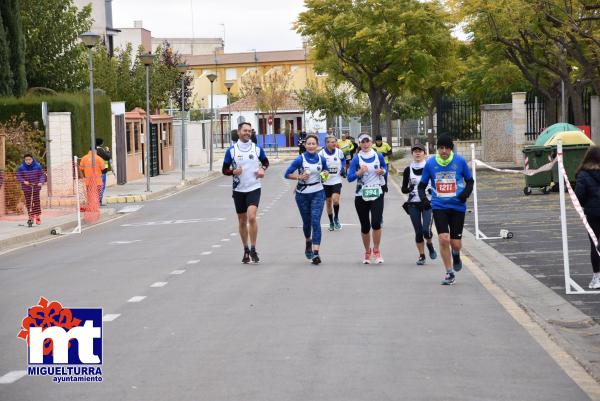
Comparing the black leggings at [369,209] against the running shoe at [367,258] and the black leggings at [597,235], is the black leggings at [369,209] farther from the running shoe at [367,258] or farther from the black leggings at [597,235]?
the black leggings at [597,235]

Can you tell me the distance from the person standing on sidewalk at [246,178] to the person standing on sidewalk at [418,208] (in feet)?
6.94

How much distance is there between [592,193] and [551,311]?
1.69m

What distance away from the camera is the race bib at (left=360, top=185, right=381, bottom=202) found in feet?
52.9

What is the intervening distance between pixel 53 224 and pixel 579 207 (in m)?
15.5

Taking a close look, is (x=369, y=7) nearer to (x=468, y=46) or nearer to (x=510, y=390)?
(x=468, y=46)

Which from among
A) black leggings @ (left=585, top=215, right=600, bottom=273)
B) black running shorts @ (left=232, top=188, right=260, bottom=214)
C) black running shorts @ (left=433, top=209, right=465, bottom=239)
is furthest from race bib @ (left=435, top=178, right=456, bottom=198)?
black running shorts @ (left=232, top=188, right=260, bottom=214)

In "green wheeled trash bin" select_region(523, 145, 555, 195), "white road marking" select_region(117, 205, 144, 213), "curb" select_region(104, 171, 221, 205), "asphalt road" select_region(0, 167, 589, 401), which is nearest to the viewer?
"asphalt road" select_region(0, 167, 589, 401)

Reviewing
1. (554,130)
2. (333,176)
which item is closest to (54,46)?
(554,130)

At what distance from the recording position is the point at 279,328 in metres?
10.4

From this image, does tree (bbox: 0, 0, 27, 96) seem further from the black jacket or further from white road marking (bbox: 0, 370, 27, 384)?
white road marking (bbox: 0, 370, 27, 384)

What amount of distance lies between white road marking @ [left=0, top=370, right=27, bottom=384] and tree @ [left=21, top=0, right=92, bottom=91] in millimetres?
39278

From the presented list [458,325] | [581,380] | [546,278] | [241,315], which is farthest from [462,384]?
[546,278]

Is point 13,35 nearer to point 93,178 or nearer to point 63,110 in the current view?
point 63,110

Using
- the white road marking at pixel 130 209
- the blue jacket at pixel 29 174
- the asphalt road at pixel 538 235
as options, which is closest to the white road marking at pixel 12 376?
the asphalt road at pixel 538 235
